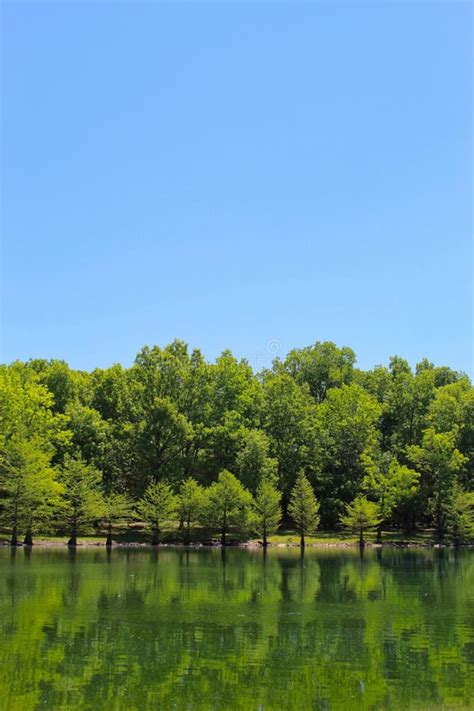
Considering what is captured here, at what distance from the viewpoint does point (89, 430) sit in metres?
83.5

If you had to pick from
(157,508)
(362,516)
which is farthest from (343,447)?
(157,508)

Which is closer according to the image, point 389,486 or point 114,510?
point 114,510

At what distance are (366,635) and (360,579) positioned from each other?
19893 millimetres

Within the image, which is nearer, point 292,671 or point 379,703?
point 379,703

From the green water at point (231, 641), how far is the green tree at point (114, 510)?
2776 centimetres

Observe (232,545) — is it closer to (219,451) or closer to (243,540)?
(243,540)

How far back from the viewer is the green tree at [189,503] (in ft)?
250

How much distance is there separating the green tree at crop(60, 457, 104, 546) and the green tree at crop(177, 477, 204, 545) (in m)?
8.86

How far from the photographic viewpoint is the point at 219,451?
8881cm

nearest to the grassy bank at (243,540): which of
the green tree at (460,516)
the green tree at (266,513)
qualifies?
the green tree at (266,513)

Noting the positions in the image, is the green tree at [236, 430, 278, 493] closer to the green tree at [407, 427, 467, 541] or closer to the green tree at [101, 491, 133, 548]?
the green tree at [101, 491, 133, 548]

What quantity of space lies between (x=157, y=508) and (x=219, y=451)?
51.2ft

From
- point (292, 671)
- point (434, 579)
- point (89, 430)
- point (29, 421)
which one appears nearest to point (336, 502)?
point (89, 430)

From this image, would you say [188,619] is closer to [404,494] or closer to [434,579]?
[434,579]
